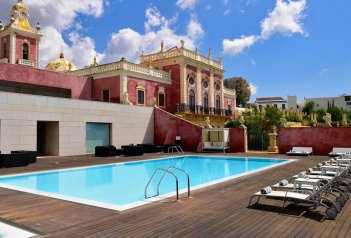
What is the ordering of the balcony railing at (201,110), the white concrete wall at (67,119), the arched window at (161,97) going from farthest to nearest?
the balcony railing at (201,110)
the arched window at (161,97)
the white concrete wall at (67,119)

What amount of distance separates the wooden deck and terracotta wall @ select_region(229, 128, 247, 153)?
1560cm

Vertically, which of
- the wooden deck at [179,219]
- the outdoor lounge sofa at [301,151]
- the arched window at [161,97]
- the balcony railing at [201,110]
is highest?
the arched window at [161,97]

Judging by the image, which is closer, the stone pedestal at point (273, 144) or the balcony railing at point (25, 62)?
the stone pedestal at point (273, 144)

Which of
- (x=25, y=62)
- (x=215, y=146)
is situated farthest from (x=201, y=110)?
(x=25, y=62)

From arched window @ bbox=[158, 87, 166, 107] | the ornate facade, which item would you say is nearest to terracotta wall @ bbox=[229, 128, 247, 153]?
the ornate facade

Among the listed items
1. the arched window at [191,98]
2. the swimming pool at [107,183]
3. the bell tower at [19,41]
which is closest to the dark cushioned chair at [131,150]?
the swimming pool at [107,183]

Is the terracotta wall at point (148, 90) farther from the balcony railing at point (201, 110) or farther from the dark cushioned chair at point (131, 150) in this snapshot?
the dark cushioned chair at point (131, 150)

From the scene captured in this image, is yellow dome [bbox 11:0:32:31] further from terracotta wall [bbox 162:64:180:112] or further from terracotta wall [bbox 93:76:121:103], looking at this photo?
terracotta wall [bbox 162:64:180:112]

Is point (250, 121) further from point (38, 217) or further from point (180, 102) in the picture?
point (38, 217)

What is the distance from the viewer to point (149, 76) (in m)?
29.7

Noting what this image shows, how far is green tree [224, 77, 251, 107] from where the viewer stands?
202 ft

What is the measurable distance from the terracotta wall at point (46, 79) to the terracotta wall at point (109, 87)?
55 centimetres

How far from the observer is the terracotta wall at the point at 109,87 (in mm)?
27266

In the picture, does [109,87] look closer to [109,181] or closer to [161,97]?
[161,97]
